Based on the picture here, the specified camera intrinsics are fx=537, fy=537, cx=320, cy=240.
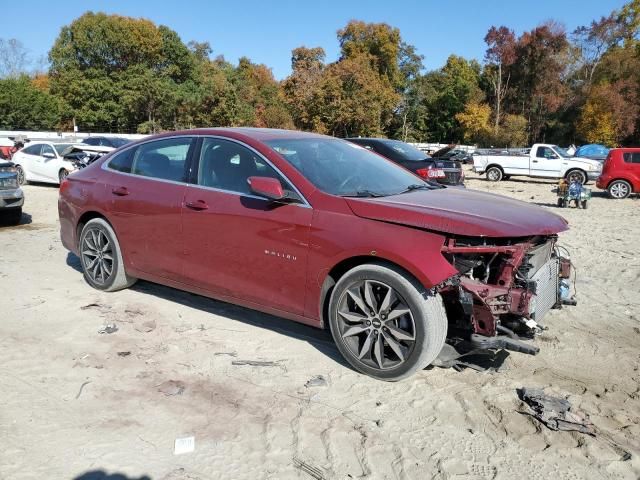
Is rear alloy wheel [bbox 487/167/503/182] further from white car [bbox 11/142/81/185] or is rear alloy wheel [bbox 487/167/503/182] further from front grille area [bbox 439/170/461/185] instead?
white car [bbox 11/142/81/185]

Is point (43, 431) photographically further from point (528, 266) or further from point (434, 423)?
point (528, 266)

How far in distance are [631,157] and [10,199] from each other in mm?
17229

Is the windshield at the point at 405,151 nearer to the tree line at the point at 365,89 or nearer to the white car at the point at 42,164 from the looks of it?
the white car at the point at 42,164

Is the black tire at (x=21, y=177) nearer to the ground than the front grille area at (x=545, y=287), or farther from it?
nearer to the ground

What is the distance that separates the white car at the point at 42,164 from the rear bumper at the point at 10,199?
718 cm

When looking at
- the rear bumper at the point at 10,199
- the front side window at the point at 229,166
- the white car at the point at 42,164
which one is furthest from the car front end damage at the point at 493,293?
the white car at the point at 42,164

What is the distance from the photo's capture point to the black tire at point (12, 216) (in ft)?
32.4

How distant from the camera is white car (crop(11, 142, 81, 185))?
16719 mm

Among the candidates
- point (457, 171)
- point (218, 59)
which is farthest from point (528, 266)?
point (218, 59)

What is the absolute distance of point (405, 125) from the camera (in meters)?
57.3

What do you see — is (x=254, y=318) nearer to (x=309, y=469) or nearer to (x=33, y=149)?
(x=309, y=469)

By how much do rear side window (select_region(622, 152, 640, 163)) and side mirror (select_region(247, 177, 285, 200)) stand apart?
Answer: 16.7 meters

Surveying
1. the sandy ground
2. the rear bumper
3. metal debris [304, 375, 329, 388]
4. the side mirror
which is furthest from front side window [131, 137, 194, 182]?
the rear bumper

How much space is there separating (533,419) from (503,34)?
5950cm
